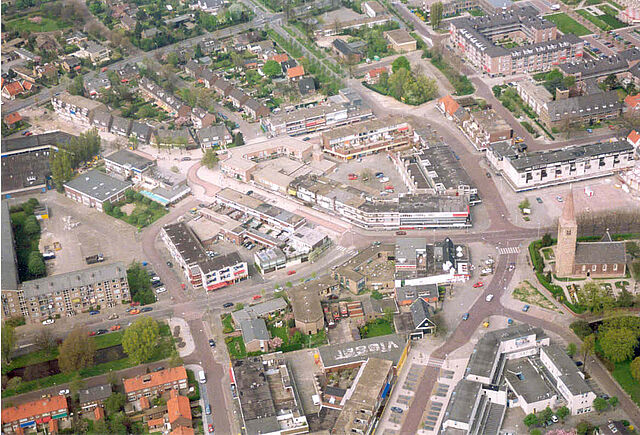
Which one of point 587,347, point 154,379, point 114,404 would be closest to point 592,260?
point 587,347

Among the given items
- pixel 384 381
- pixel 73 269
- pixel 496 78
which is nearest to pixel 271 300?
pixel 384 381

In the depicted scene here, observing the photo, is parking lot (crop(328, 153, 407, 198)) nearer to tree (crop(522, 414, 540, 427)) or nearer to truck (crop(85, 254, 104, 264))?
truck (crop(85, 254, 104, 264))

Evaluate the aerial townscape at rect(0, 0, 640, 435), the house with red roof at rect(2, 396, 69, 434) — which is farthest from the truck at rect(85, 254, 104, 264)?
the house with red roof at rect(2, 396, 69, 434)

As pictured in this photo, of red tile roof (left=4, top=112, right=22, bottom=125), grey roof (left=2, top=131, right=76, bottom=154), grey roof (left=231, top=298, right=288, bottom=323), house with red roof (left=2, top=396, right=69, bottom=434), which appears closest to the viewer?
house with red roof (left=2, top=396, right=69, bottom=434)

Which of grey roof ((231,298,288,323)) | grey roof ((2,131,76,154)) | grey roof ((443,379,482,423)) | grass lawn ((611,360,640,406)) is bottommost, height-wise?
grass lawn ((611,360,640,406))

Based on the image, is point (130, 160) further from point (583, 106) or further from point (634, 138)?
point (634, 138)

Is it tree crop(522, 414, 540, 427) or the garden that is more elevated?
tree crop(522, 414, 540, 427)

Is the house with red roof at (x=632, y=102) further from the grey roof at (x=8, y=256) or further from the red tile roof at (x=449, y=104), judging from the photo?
the grey roof at (x=8, y=256)
